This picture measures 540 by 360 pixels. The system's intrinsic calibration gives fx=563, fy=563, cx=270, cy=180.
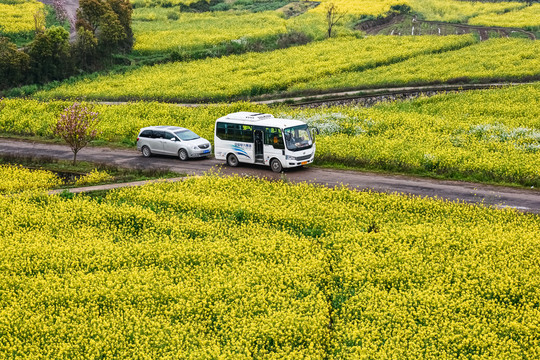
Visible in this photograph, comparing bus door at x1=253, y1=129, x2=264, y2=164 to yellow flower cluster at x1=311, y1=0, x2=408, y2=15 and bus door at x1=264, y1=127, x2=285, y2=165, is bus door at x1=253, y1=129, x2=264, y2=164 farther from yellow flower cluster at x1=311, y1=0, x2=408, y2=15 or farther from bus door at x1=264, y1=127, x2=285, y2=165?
yellow flower cluster at x1=311, y1=0, x2=408, y2=15

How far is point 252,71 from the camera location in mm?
69062

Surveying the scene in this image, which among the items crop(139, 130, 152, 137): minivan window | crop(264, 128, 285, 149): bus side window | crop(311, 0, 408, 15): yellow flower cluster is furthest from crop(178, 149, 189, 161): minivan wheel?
crop(311, 0, 408, 15): yellow flower cluster

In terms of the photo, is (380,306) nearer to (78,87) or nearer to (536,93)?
(536,93)

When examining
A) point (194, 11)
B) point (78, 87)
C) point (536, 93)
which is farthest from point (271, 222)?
point (194, 11)

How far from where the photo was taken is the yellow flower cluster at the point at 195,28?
8381 centimetres

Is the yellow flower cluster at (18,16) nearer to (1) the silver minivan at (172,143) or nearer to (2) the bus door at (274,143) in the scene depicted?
(1) the silver minivan at (172,143)

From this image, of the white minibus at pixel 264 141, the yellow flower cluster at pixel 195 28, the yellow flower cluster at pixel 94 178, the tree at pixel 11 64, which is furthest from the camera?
the yellow flower cluster at pixel 195 28

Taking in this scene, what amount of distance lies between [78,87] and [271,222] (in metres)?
45.6

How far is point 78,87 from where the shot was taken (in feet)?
211

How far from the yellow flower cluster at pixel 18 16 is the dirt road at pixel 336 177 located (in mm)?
44837

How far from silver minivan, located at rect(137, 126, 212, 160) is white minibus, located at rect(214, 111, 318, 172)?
8.03 feet

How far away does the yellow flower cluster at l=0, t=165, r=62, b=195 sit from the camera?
106ft

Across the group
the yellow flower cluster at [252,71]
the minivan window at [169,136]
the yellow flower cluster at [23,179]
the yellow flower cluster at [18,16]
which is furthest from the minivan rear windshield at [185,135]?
the yellow flower cluster at [18,16]

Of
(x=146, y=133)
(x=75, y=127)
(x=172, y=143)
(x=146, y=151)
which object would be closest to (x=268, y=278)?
(x=172, y=143)
